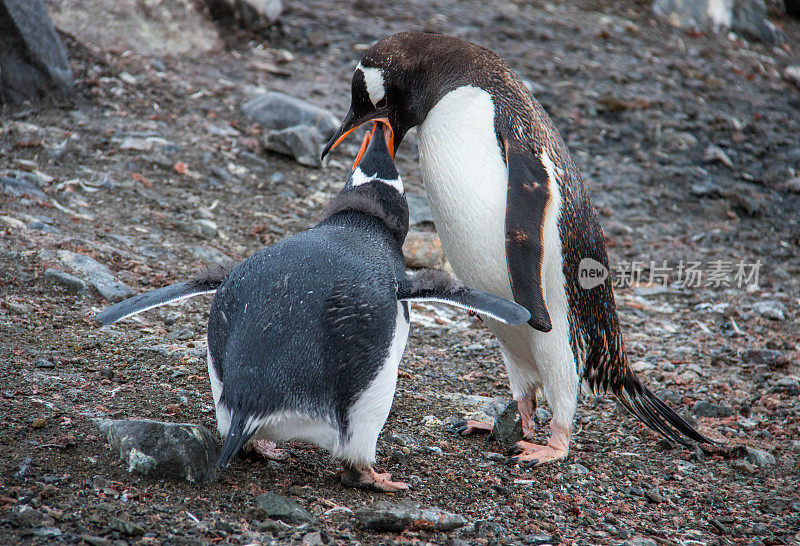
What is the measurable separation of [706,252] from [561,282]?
8.36 feet

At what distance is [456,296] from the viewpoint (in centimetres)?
209

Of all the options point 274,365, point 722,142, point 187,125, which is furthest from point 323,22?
point 274,365

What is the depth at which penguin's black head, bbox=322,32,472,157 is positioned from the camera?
265cm

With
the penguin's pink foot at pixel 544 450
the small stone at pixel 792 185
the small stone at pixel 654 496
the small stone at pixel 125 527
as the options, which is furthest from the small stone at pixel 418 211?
the small stone at pixel 125 527

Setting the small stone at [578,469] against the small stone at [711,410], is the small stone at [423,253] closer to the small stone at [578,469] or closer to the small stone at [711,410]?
the small stone at [711,410]

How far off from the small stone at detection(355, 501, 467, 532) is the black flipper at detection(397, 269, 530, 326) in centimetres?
52

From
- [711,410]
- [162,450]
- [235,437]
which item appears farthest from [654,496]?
[162,450]

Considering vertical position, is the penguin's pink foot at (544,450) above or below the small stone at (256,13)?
below

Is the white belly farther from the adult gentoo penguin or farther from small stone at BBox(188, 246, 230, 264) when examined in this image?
small stone at BBox(188, 246, 230, 264)

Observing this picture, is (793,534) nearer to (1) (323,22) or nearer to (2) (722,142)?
(2) (722,142)

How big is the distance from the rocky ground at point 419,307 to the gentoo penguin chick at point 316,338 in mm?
182

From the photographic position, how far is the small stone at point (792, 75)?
6.81 meters

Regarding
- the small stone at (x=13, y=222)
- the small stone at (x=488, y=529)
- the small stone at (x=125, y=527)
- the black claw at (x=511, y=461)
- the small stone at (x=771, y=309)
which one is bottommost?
the small stone at (x=771, y=309)

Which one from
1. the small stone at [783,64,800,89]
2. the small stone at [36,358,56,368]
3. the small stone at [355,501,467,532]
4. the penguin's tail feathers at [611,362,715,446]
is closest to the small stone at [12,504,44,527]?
the small stone at [355,501,467,532]
